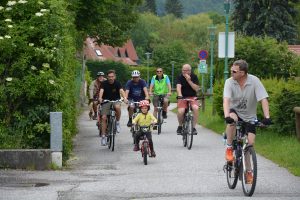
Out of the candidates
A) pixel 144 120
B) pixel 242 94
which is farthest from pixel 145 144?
pixel 242 94

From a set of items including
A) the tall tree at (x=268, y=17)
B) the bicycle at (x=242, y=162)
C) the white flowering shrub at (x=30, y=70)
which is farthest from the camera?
the tall tree at (x=268, y=17)

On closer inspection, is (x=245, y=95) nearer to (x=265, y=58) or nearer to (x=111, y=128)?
(x=111, y=128)

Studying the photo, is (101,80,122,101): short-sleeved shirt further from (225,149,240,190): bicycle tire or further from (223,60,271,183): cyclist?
(223,60,271,183): cyclist

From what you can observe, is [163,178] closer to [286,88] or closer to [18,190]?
[18,190]

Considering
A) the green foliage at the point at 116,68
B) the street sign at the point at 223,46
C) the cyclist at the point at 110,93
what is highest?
the street sign at the point at 223,46

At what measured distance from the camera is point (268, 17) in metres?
56.4

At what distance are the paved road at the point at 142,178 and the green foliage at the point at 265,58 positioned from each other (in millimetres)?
18587

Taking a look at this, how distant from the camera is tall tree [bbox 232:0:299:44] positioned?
56531 mm

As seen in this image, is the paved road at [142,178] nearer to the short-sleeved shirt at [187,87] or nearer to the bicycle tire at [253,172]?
the bicycle tire at [253,172]

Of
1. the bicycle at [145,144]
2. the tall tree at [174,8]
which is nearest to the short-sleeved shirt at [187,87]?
the bicycle at [145,144]

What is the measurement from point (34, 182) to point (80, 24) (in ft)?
37.6

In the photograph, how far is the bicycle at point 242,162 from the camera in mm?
10609

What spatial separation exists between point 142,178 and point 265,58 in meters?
25.0

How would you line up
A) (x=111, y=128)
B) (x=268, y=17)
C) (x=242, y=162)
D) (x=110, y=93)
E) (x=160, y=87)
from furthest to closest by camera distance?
(x=268, y=17)
(x=160, y=87)
(x=110, y=93)
(x=111, y=128)
(x=242, y=162)
